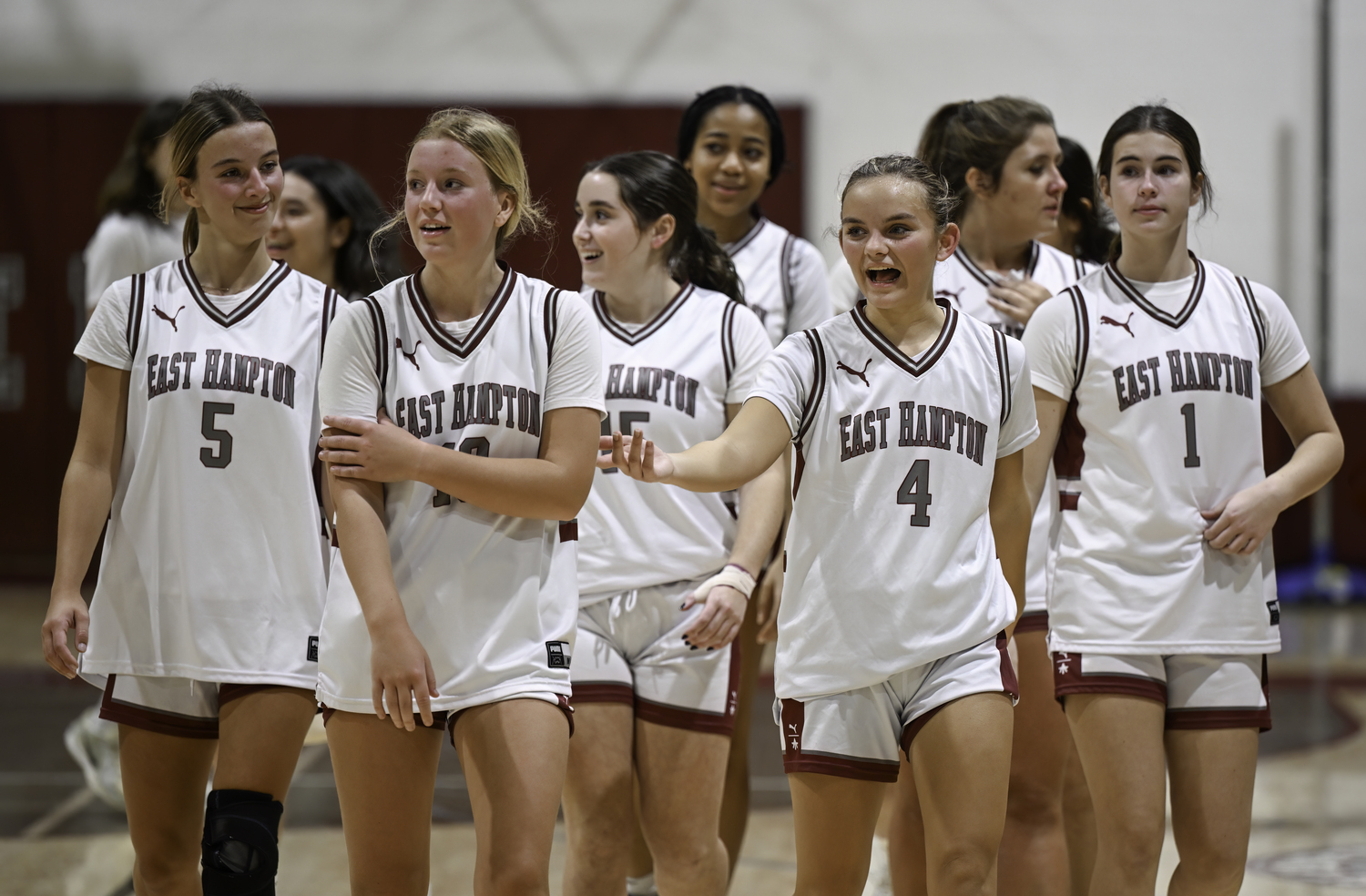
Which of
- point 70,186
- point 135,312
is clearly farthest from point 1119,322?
point 70,186

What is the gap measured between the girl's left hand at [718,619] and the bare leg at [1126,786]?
802mm

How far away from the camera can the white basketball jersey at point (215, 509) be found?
118 inches

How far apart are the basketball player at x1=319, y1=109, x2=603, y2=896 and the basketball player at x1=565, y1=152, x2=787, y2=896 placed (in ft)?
2.11

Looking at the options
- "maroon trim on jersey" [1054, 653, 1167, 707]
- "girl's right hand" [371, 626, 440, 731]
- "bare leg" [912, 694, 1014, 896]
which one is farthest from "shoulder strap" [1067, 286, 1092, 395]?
"girl's right hand" [371, 626, 440, 731]

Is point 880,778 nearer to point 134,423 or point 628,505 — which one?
point 628,505

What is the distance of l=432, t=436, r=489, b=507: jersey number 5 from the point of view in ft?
8.77

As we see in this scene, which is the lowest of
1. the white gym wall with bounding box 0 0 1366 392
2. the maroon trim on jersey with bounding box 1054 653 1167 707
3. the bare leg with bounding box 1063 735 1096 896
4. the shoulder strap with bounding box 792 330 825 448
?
the bare leg with bounding box 1063 735 1096 896

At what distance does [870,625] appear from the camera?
9.15ft

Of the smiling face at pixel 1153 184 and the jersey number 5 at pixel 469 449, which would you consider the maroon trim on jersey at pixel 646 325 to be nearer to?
the jersey number 5 at pixel 469 449

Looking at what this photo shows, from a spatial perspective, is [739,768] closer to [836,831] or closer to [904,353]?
[836,831]

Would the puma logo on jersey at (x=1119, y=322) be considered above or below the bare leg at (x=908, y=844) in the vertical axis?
above

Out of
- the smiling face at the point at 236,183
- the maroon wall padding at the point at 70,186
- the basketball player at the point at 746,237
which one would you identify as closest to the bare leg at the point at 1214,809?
the basketball player at the point at 746,237

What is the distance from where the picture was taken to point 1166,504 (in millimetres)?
3115

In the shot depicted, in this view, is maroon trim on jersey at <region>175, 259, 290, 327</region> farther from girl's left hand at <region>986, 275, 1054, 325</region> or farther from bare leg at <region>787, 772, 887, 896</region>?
girl's left hand at <region>986, 275, 1054, 325</region>
